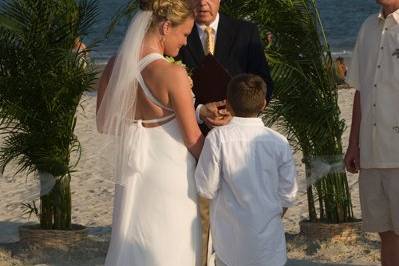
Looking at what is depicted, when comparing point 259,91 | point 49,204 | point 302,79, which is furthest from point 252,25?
point 49,204

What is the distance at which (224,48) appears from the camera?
6168 millimetres

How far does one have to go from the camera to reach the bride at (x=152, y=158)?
514cm

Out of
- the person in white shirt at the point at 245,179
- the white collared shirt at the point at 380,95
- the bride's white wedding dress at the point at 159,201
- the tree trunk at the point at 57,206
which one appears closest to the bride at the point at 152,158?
the bride's white wedding dress at the point at 159,201

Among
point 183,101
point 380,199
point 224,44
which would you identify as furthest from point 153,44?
point 380,199

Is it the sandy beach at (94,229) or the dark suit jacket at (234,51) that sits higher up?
the dark suit jacket at (234,51)

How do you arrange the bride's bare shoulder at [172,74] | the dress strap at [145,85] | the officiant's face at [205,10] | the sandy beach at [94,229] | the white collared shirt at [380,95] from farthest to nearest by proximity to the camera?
the sandy beach at [94,229]
the officiant's face at [205,10]
the white collared shirt at [380,95]
the dress strap at [145,85]
the bride's bare shoulder at [172,74]

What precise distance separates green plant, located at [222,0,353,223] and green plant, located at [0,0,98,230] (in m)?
1.13

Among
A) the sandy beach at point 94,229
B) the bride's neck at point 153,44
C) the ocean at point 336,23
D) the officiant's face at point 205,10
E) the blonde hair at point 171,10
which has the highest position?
the ocean at point 336,23

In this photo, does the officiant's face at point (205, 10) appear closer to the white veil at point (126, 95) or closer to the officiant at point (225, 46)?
the officiant at point (225, 46)

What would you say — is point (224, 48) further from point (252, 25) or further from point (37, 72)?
point (37, 72)

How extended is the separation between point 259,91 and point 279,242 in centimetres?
72

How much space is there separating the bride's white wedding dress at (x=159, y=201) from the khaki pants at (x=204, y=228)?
56mm

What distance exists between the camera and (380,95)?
5.83 m

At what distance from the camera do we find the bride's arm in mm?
5016
